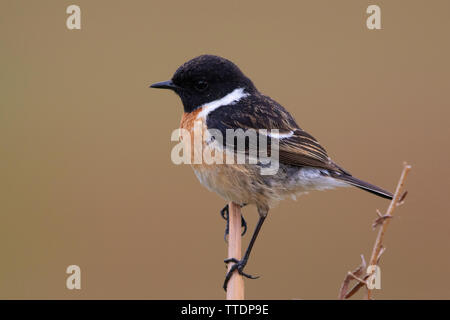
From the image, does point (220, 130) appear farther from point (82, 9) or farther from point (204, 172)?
point (82, 9)

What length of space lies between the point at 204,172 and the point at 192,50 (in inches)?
154

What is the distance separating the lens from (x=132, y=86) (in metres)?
6.94

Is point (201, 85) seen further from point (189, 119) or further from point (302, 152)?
point (302, 152)

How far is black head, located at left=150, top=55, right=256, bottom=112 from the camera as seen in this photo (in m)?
3.59

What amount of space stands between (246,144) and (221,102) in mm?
409

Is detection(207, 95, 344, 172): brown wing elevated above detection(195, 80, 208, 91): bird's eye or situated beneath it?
situated beneath

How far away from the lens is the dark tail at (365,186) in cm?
301

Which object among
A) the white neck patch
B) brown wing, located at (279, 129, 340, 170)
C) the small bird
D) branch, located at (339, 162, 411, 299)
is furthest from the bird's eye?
branch, located at (339, 162, 411, 299)

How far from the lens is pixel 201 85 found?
367 centimetres

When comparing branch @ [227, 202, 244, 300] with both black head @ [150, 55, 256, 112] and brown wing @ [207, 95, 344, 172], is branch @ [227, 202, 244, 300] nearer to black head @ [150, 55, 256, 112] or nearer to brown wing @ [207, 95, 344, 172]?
brown wing @ [207, 95, 344, 172]

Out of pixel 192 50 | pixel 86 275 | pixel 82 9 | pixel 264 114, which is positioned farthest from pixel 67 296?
pixel 82 9

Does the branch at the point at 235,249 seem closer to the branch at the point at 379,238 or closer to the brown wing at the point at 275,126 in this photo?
the brown wing at the point at 275,126

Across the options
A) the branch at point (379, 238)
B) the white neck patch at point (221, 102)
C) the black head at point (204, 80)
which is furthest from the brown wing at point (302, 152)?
the branch at point (379, 238)

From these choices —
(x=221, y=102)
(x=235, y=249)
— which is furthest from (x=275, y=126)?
(x=235, y=249)
